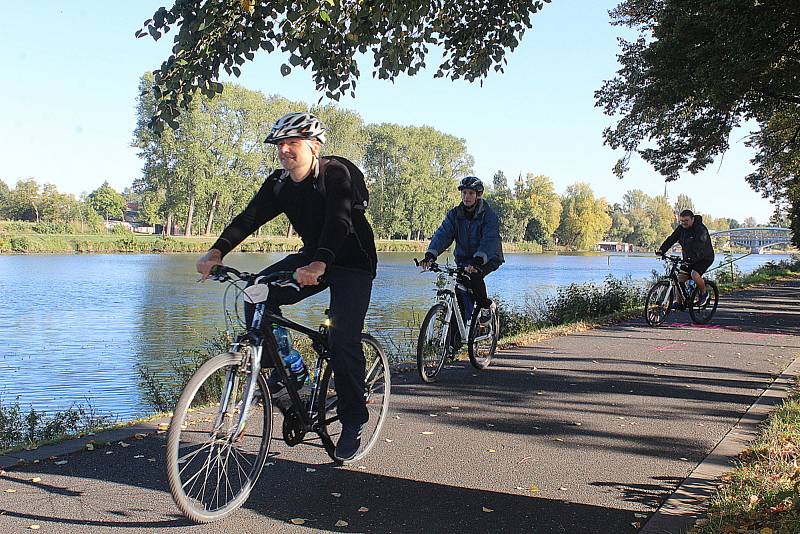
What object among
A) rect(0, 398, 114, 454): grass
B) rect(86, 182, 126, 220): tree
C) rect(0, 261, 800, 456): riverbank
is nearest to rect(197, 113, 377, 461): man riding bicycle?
rect(0, 261, 800, 456): riverbank

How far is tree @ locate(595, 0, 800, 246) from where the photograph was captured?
14.3 meters

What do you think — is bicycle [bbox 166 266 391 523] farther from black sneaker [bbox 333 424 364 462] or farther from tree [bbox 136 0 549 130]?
tree [bbox 136 0 549 130]

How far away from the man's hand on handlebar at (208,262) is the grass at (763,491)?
2.72 m

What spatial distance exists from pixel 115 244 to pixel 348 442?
2253 inches

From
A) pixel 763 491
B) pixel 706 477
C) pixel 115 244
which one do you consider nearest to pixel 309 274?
pixel 763 491

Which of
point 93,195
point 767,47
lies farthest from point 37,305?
point 93,195

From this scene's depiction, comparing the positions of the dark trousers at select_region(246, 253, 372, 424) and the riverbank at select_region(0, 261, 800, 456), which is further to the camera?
the riverbank at select_region(0, 261, 800, 456)

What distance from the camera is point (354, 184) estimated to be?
435 cm

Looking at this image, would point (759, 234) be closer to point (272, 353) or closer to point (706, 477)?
point (706, 477)

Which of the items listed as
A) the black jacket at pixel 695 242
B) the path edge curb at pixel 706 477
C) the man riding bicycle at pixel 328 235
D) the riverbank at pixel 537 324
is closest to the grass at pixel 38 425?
the riverbank at pixel 537 324

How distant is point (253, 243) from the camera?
6241 cm

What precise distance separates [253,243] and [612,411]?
57481mm

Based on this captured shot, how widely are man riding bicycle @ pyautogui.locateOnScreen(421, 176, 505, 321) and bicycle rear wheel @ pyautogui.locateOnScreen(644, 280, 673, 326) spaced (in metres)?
6.39

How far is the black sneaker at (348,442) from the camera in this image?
4.70 m
